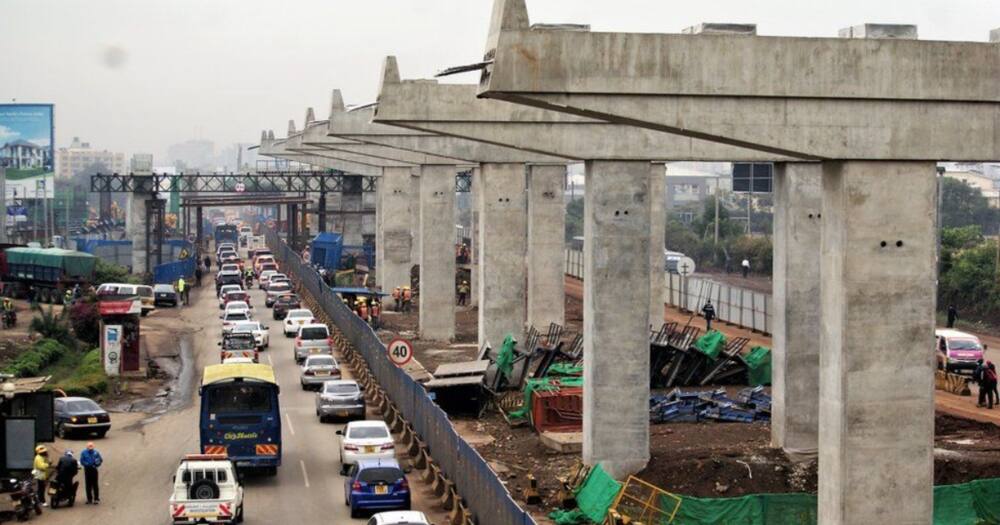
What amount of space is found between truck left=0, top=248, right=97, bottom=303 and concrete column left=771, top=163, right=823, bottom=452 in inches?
2255

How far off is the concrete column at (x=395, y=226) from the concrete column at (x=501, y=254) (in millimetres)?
30019

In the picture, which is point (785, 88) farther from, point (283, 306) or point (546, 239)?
point (283, 306)

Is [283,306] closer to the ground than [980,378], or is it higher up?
higher up

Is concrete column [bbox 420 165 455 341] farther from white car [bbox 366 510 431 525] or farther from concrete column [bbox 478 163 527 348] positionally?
white car [bbox 366 510 431 525]

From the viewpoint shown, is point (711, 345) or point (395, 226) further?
point (395, 226)

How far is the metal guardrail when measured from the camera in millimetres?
64625

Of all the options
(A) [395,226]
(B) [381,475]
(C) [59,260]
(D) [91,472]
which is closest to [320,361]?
(D) [91,472]

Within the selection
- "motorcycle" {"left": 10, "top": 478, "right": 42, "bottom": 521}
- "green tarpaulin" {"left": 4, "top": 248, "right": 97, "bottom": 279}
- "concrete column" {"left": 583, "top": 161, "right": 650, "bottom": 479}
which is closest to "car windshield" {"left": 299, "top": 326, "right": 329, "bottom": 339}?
"concrete column" {"left": 583, "top": 161, "right": 650, "bottom": 479}

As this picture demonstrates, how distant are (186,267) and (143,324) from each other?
3043 centimetres

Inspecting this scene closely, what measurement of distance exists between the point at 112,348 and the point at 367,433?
2062 centimetres

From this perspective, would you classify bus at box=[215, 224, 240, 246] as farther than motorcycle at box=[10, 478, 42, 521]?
Yes

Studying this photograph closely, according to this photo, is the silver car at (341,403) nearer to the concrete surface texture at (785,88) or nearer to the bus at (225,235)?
the concrete surface texture at (785,88)

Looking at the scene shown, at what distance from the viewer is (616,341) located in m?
32.3

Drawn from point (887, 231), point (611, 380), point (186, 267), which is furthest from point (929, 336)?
point (186, 267)
